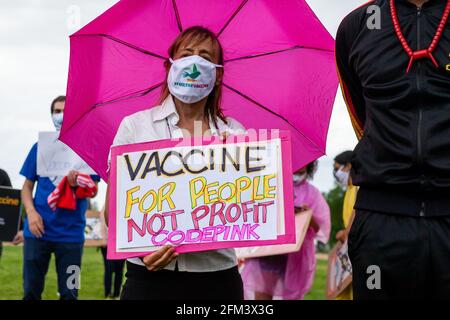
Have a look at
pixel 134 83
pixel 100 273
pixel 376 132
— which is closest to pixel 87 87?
pixel 134 83

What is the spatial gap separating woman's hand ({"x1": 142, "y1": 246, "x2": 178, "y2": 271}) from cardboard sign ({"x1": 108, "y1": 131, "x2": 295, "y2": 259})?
4 cm

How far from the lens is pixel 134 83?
429 centimetres

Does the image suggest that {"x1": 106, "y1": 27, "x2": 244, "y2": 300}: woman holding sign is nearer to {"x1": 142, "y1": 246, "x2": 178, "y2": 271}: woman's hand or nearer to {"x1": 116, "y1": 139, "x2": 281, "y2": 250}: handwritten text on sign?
{"x1": 142, "y1": 246, "x2": 178, "y2": 271}: woman's hand

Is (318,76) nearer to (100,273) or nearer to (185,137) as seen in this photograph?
(185,137)

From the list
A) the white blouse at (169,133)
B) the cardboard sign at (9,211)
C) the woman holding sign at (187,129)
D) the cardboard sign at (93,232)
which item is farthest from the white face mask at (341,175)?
the white blouse at (169,133)

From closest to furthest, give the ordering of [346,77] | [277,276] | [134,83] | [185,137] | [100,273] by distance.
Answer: [346,77] < [185,137] < [134,83] < [277,276] < [100,273]

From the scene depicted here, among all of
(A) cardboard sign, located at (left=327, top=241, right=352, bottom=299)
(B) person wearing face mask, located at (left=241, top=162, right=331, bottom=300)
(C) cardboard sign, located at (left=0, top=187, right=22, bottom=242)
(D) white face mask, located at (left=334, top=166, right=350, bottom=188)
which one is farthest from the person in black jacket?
(D) white face mask, located at (left=334, top=166, right=350, bottom=188)

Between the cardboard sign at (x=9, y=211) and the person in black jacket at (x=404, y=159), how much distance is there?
551 cm

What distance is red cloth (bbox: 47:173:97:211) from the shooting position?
23.3ft

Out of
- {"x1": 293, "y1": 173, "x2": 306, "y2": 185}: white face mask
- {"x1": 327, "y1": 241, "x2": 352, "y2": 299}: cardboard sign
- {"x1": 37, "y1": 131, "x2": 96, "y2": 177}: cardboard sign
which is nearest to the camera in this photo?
{"x1": 37, "y1": 131, "x2": 96, "y2": 177}: cardboard sign

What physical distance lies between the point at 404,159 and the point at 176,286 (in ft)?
3.97

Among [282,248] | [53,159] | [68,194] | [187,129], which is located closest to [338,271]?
[282,248]

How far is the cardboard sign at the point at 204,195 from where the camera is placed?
11.5 feet
